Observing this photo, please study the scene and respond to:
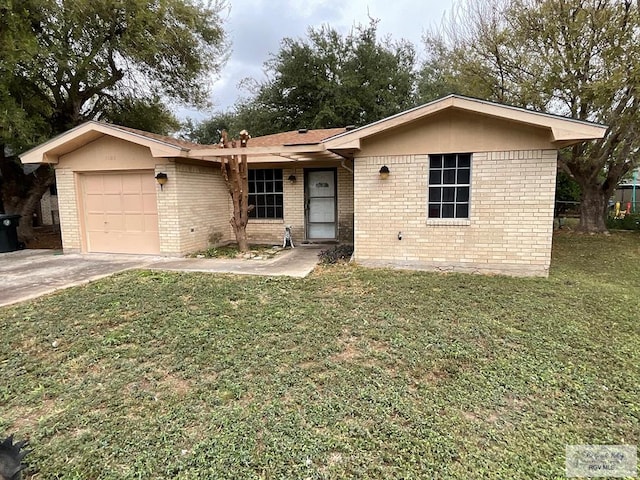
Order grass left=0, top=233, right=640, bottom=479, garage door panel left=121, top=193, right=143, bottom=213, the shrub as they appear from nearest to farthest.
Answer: grass left=0, top=233, right=640, bottom=479 < the shrub < garage door panel left=121, top=193, right=143, bottom=213

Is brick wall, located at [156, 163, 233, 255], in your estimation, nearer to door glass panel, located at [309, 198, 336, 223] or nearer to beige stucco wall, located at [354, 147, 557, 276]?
door glass panel, located at [309, 198, 336, 223]

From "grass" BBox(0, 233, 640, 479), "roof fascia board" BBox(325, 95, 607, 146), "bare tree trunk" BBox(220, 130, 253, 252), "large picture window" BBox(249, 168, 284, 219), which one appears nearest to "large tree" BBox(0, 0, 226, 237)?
"large picture window" BBox(249, 168, 284, 219)

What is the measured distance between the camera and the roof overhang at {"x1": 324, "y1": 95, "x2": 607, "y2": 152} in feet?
19.6

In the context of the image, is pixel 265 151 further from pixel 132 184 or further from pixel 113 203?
pixel 113 203

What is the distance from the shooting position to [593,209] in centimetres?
1380

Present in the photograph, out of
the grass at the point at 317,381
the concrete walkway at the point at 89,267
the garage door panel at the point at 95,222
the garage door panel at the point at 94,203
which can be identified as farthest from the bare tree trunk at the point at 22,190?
the grass at the point at 317,381

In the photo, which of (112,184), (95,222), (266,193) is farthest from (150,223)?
(266,193)

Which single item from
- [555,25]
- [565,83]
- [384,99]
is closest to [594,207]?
[565,83]

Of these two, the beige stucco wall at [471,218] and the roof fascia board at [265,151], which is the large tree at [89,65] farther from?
the beige stucco wall at [471,218]

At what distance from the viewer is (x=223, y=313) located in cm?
500

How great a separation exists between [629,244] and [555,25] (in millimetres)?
6931

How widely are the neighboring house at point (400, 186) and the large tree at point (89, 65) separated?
296cm

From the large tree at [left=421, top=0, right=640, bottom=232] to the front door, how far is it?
256 inches

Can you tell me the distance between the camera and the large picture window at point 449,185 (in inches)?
276
